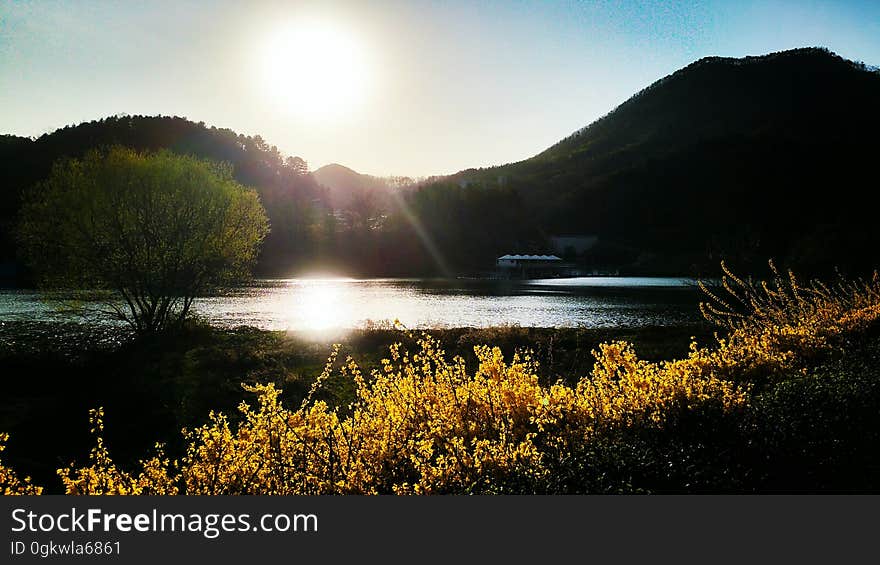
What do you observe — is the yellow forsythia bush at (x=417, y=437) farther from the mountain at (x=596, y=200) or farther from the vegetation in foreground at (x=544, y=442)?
the mountain at (x=596, y=200)

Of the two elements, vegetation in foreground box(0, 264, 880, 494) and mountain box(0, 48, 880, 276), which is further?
mountain box(0, 48, 880, 276)

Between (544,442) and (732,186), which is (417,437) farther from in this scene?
(732,186)

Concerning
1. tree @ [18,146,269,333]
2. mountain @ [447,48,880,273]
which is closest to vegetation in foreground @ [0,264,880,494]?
tree @ [18,146,269,333]

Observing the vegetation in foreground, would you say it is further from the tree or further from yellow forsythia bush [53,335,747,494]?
the tree

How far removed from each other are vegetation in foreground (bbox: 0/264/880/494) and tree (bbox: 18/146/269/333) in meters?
22.7

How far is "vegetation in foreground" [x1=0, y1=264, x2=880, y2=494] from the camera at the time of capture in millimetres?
5488

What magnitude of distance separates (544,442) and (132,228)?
26.1 metres

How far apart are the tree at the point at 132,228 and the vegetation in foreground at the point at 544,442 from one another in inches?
895

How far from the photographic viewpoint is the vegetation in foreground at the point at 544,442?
216 inches

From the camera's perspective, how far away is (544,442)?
6.77m

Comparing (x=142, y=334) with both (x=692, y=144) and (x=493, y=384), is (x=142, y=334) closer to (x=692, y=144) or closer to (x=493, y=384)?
(x=493, y=384)

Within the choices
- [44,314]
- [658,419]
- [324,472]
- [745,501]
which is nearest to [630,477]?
[745,501]

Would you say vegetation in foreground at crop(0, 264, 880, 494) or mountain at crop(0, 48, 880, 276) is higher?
mountain at crop(0, 48, 880, 276)

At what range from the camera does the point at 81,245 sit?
26953 millimetres
